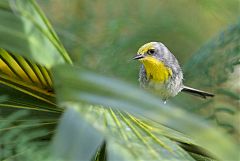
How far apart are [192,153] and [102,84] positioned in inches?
13.1

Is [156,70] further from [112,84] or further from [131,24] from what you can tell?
[112,84]

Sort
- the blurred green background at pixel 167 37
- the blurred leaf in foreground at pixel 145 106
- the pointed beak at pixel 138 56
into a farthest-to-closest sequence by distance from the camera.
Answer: the pointed beak at pixel 138 56 → the blurred green background at pixel 167 37 → the blurred leaf in foreground at pixel 145 106

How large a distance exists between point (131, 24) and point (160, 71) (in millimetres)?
338

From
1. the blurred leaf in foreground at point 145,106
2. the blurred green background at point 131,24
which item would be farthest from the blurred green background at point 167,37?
the blurred leaf in foreground at point 145,106

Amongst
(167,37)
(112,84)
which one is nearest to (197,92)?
(167,37)

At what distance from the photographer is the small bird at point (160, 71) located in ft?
6.38

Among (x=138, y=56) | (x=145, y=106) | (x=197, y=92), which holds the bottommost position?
(x=145, y=106)

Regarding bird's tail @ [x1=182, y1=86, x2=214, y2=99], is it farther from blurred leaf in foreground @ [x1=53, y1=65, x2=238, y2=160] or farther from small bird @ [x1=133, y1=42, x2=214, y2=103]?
blurred leaf in foreground @ [x1=53, y1=65, x2=238, y2=160]

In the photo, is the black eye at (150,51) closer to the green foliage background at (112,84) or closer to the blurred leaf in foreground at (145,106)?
the green foliage background at (112,84)

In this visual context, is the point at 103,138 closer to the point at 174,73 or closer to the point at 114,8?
the point at 114,8

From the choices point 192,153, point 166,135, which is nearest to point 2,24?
point 166,135

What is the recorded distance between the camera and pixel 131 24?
1771mm

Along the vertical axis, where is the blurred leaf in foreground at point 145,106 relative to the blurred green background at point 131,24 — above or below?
below

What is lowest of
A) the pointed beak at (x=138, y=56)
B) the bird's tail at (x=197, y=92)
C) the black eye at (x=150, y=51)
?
the bird's tail at (x=197, y=92)
